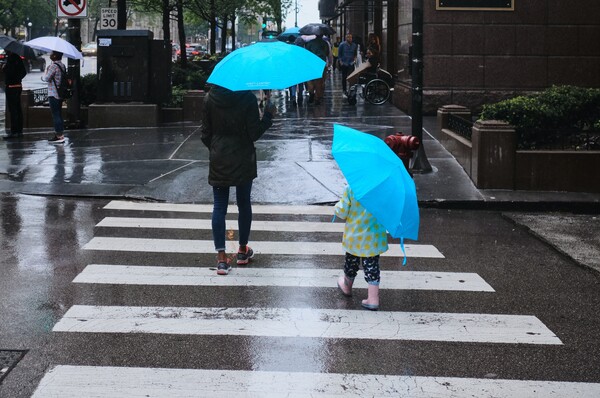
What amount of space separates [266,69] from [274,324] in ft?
7.34

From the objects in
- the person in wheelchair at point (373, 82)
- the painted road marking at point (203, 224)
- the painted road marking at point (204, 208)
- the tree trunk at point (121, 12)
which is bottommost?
the painted road marking at point (203, 224)

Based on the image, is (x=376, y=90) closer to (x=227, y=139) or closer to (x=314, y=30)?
(x=314, y=30)

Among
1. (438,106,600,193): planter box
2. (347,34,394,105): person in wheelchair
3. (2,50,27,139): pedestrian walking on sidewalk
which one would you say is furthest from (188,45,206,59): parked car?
(438,106,600,193): planter box

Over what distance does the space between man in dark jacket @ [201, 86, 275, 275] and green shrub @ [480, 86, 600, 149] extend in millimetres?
5534

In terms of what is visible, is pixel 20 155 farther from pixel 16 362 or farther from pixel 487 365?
pixel 487 365

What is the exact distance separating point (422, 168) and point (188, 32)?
153 metres

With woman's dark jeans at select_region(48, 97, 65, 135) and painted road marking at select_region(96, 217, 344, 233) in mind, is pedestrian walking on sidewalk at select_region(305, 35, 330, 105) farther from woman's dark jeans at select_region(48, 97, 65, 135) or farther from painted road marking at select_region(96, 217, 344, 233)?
painted road marking at select_region(96, 217, 344, 233)

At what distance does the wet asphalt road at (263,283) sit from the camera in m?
5.62

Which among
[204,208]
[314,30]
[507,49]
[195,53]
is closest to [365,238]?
[204,208]

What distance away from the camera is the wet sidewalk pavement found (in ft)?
38.7

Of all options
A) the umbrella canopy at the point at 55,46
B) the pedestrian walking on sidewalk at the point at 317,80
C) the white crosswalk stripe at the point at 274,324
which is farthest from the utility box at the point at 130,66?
the white crosswalk stripe at the point at 274,324

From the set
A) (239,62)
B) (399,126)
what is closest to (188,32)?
(399,126)

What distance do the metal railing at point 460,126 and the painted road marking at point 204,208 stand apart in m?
3.38

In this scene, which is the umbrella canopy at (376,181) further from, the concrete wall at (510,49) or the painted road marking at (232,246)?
the concrete wall at (510,49)
